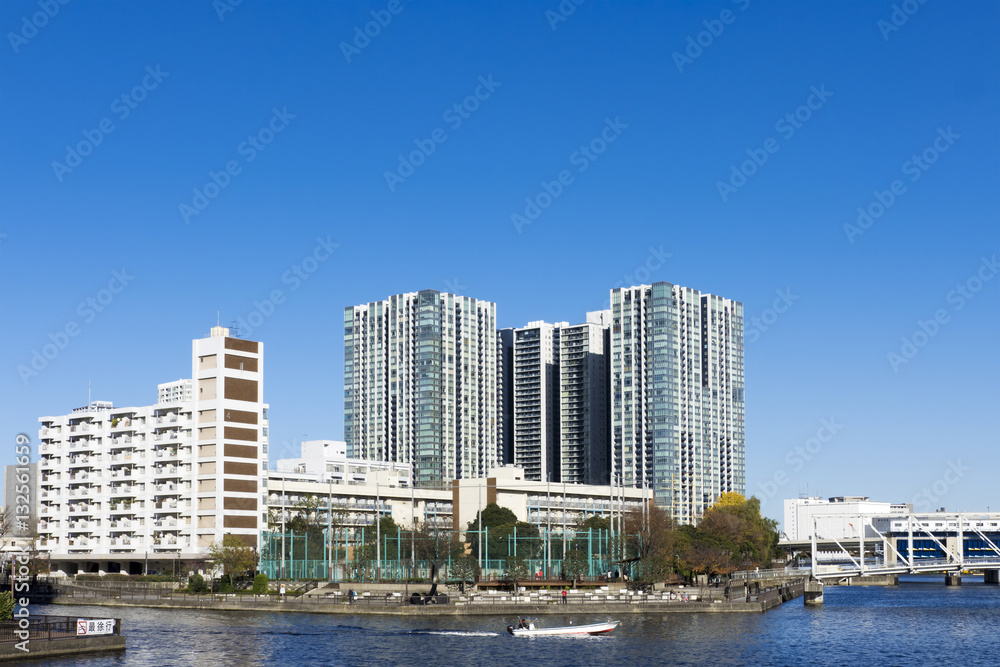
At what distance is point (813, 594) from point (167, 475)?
80.8m

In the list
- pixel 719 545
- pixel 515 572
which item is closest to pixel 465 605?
pixel 515 572

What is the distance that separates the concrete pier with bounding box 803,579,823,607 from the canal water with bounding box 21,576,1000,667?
20607mm

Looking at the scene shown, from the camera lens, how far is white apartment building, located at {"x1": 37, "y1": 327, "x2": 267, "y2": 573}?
152875 mm

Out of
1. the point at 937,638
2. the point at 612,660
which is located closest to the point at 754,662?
the point at 612,660

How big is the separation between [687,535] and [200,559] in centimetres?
6385

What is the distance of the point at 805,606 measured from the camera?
5502 inches

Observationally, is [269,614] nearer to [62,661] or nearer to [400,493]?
[62,661]

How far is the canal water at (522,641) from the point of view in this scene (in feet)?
247

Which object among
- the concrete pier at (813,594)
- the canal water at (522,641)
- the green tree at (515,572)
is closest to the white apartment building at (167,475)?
the canal water at (522,641)

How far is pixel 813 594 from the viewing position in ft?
467

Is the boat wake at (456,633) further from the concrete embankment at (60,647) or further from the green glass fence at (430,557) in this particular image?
the green glass fence at (430,557)

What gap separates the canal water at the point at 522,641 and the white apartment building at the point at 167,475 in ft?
116

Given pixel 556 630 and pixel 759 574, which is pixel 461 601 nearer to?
pixel 556 630

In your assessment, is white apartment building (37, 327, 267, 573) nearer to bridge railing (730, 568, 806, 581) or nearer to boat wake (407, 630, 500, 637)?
bridge railing (730, 568, 806, 581)
